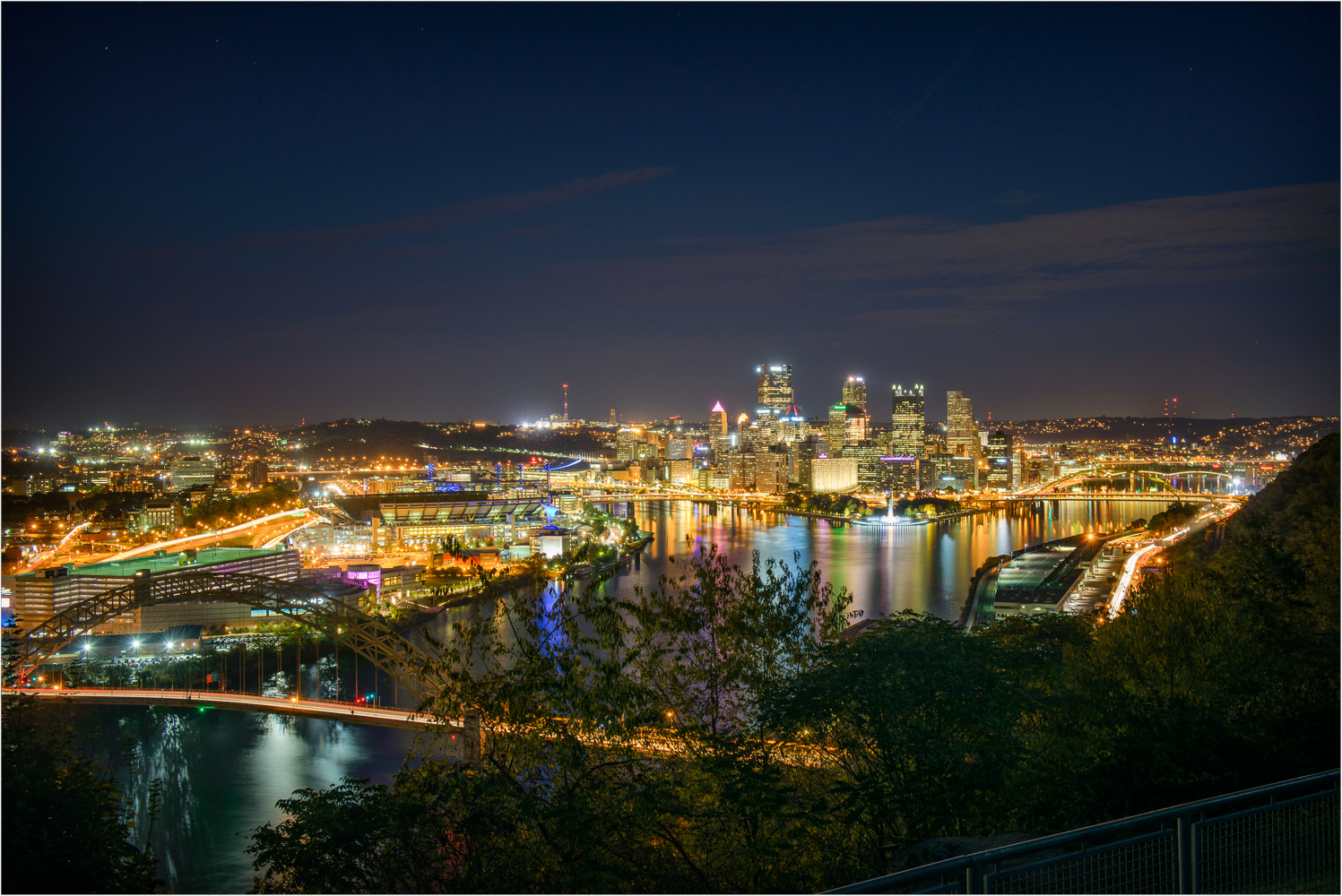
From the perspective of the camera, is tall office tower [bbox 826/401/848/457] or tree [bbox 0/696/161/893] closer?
tree [bbox 0/696/161/893]

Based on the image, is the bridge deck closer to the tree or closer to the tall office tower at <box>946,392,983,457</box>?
the tree

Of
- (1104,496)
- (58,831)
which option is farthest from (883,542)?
(58,831)

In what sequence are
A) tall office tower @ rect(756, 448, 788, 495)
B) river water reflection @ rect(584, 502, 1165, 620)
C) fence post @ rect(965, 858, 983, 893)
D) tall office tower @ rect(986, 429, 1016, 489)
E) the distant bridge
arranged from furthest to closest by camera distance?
tall office tower @ rect(756, 448, 788, 495) < tall office tower @ rect(986, 429, 1016, 489) < the distant bridge < river water reflection @ rect(584, 502, 1165, 620) < fence post @ rect(965, 858, 983, 893)

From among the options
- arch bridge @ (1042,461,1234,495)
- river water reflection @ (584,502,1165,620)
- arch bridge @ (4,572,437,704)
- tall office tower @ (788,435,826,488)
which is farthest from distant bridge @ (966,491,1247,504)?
arch bridge @ (4,572,437,704)

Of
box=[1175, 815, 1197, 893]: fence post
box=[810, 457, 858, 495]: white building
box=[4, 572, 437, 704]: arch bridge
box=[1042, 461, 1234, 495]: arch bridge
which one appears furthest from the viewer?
box=[810, 457, 858, 495]: white building

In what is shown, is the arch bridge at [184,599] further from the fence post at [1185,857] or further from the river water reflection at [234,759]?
the fence post at [1185,857]

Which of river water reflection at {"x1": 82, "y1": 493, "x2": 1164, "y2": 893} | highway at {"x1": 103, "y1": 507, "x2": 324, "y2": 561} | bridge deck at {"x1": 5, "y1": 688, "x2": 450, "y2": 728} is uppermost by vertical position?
highway at {"x1": 103, "y1": 507, "x2": 324, "y2": 561}

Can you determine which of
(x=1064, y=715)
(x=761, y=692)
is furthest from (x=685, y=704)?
(x=1064, y=715)
